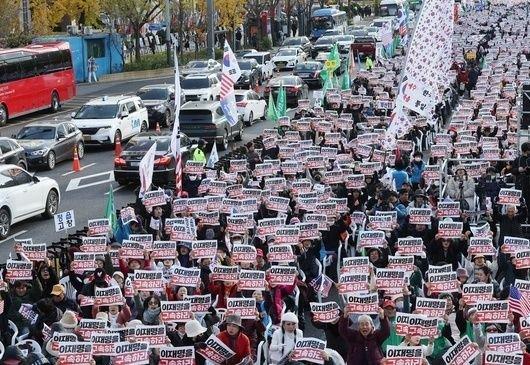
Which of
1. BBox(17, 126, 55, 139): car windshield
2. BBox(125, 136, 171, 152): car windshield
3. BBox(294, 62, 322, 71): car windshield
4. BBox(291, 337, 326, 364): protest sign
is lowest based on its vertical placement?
BBox(294, 62, 322, 71): car windshield

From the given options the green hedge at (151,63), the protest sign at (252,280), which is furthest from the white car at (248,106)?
the protest sign at (252,280)

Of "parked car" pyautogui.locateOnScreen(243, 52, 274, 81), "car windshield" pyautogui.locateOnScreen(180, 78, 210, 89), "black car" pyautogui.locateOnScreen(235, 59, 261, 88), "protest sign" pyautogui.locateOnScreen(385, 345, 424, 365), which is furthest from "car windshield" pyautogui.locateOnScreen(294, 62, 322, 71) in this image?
"protest sign" pyautogui.locateOnScreen(385, 345, 424, 365)

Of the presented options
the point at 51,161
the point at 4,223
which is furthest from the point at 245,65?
the point at 4,223

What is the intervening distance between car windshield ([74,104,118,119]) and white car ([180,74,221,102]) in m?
6.66

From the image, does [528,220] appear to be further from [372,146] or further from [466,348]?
[466,348]

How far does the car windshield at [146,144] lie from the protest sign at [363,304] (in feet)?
51.5

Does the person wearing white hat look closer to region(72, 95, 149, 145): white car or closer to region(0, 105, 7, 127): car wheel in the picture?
region(72, 95, 149, 145): white car

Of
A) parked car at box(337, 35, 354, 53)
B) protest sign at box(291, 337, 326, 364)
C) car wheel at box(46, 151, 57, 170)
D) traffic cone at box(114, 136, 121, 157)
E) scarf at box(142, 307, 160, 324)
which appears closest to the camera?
protest sign at box(291, 337, 326, 364)

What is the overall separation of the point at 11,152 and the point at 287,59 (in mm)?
31023

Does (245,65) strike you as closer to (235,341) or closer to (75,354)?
(235,341)

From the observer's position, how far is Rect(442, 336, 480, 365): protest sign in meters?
10.5

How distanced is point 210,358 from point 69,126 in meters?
21.2

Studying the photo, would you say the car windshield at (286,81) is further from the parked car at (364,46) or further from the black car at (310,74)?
the parked car at (364,46)


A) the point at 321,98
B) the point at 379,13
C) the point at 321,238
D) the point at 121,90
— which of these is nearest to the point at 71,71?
the point at 121,90
